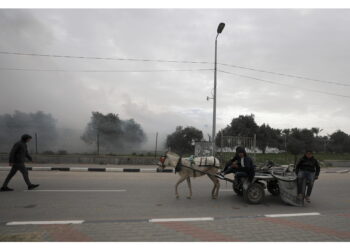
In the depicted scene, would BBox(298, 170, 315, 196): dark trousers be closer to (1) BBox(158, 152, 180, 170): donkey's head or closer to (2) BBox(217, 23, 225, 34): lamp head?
(1) BBox(158, 152, 180, 170): donkey's head

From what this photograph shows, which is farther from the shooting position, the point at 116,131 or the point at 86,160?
the point at 116,131

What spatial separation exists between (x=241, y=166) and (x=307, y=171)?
1.81 m

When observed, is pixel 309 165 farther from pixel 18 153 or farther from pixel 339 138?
pixel 339 138

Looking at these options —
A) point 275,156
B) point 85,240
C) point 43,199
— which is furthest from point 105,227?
point 275,156

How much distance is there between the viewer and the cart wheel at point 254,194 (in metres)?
6.09

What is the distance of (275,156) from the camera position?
17703mm

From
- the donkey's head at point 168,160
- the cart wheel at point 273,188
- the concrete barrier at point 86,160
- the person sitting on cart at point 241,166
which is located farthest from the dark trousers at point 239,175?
the concrete barrier at point 86,160

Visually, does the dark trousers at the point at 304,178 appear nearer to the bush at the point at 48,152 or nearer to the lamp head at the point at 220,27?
the lamp head at the point at 220,27

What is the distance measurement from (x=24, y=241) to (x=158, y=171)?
988 centimetres

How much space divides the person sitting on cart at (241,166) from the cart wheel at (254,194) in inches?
12.2

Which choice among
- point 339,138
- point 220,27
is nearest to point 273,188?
Answer: point 220,27

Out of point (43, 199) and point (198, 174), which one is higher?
point (198, 174)

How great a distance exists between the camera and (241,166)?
6.38 meters

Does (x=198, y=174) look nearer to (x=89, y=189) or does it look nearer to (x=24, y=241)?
(x=89, y=189)
